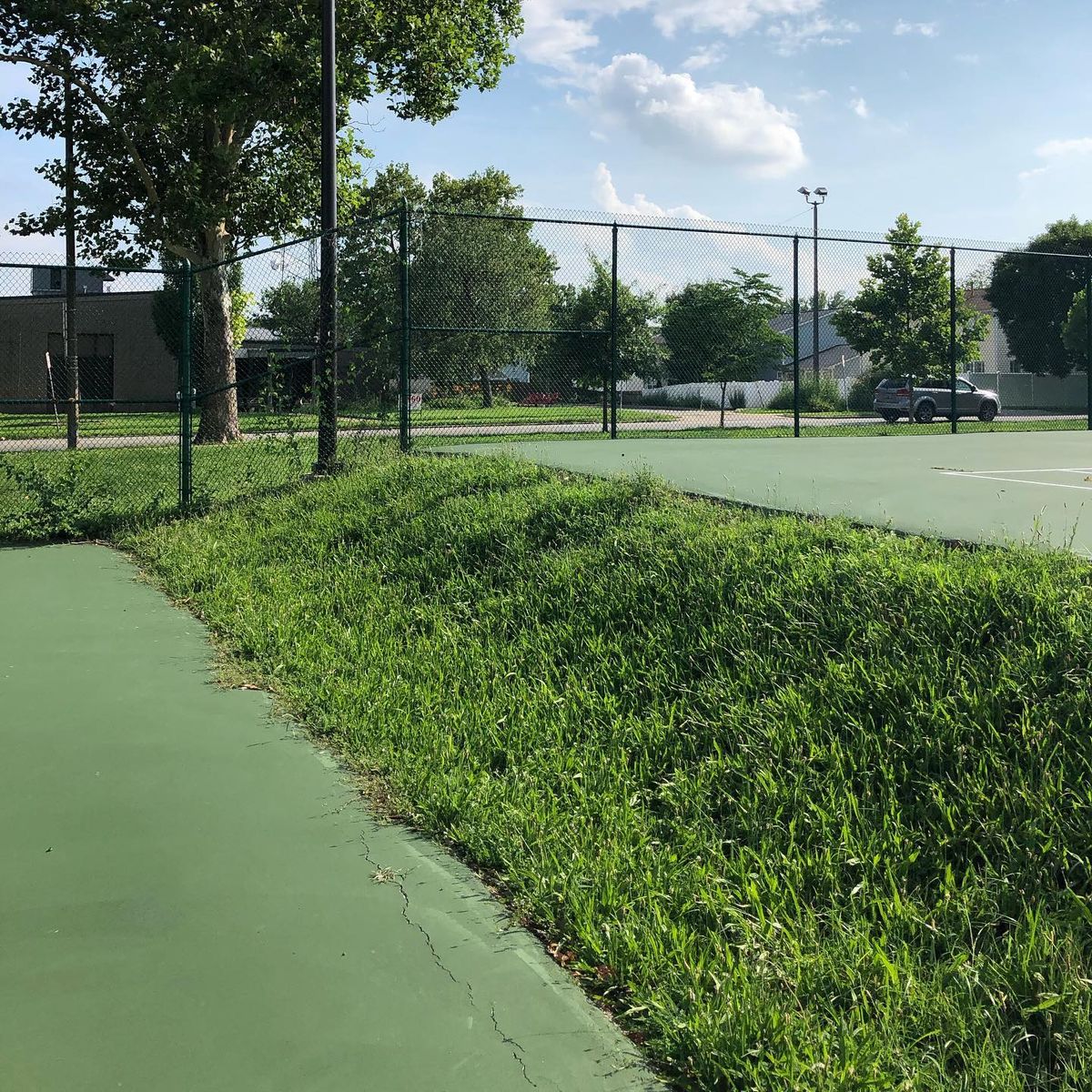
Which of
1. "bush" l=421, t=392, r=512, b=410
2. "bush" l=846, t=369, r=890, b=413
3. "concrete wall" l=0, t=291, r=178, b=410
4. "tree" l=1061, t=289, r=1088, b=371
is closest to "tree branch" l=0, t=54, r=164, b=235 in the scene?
"bush" l=421, t=392, r=512, b=410

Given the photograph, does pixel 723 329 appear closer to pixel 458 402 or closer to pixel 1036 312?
pixel 458 402

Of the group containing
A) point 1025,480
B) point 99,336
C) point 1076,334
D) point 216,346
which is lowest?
point 1025,480

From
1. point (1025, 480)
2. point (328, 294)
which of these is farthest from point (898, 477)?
point (328, 294)

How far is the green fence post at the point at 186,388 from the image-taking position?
1007 centimetres

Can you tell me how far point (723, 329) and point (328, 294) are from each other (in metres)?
15.1

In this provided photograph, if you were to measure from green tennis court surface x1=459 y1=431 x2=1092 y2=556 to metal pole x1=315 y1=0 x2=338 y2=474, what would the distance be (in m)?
1.40

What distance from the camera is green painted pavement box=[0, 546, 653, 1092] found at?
231 cm

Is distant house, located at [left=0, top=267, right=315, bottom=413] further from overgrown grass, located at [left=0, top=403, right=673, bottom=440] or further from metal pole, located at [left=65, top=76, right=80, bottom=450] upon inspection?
metal pole, located at [left=65, top=76, right=80, bottom=450]

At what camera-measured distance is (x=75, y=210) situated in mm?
20266

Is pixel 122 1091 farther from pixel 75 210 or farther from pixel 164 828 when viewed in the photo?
pixel 75 210

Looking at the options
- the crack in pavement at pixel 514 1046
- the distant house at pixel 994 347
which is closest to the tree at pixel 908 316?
the distant house at pixel 994 347

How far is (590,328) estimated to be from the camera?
18500 millimetres

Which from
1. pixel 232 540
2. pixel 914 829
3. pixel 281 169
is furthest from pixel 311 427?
pixel 281 169

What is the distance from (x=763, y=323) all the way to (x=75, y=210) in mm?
14828
